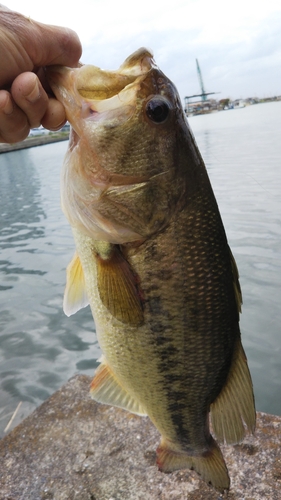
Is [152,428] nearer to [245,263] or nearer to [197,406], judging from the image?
[197,406]

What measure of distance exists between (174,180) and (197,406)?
1.09 meters

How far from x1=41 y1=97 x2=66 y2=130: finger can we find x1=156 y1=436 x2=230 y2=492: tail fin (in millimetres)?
1668

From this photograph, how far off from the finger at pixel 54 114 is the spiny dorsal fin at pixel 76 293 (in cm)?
63

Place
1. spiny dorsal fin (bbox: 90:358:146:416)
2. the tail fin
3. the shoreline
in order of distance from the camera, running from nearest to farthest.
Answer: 1. the tail fin
2. spiny dorsal fin (bbox: 90:358:146:416)
3. the shoreline

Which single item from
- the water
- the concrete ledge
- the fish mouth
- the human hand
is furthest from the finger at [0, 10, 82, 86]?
the water

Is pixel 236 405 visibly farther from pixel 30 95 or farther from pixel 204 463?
pixel 30 95

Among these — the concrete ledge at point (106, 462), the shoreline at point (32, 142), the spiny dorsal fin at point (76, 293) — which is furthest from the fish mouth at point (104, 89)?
the shoreline at point (32, 142)

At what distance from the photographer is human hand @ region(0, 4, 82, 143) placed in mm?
1565

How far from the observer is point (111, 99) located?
1.58 m

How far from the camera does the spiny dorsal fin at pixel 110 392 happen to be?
2.15 m

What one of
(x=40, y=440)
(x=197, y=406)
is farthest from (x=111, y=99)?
(x=40, y=440)

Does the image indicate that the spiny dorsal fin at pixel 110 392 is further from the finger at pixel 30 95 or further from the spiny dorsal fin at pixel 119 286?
the finger at pixel 30 95

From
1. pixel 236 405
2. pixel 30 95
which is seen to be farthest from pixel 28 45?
pixel 236 405

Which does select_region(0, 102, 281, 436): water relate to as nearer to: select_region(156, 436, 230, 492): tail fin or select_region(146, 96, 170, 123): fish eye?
select_region(156, 436, 230, 492): tail fin
